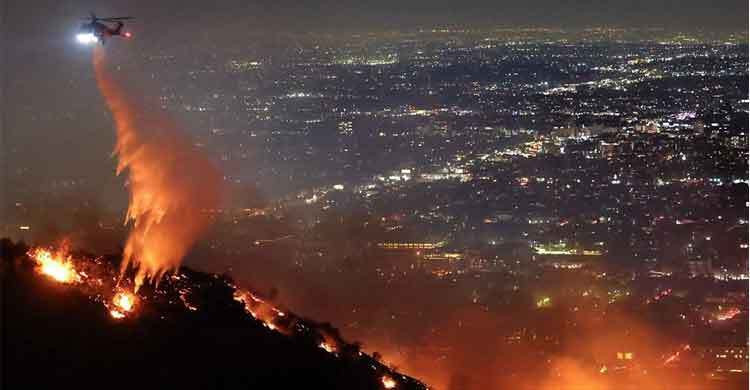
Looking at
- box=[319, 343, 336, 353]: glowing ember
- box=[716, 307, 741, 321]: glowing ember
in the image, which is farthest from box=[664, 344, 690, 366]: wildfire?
box=[319, 343, 336, 353]: glowing ember

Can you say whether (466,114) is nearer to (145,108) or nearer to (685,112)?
(685,112)

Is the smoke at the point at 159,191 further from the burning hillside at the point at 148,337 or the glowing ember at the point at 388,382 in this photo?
the glowing ember at the point at 388,382

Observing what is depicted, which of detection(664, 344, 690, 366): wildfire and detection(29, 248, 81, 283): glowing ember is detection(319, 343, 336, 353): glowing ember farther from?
detection(664, 344, 690, 366): wildfire

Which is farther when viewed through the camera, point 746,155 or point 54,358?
point 746,155

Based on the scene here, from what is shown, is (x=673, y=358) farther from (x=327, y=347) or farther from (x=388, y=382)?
(x=327, y=347)

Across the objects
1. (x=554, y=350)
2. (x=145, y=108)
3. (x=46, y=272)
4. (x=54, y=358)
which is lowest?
(x=54, y=358)

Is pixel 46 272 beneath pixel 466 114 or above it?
beneath

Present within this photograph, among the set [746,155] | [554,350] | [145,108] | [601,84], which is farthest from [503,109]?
[554,350]
